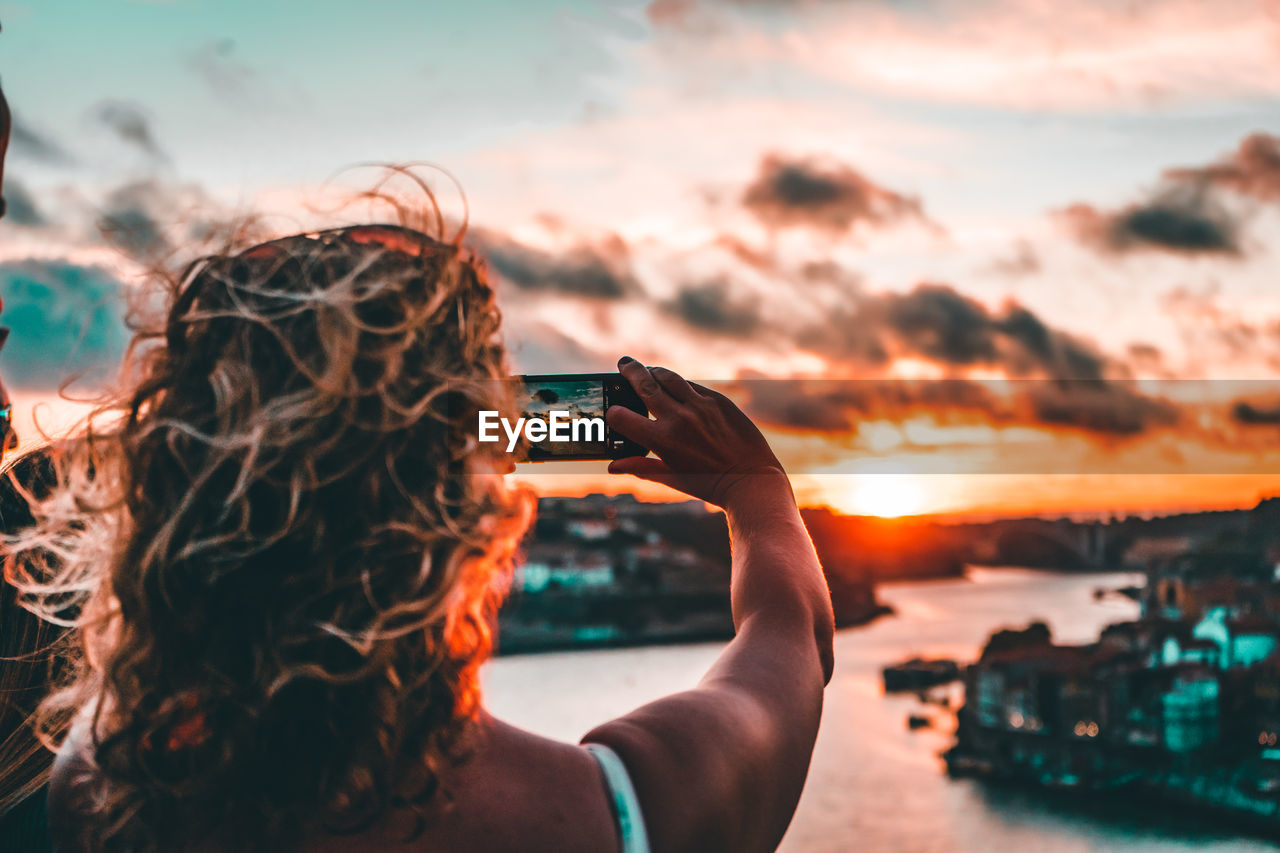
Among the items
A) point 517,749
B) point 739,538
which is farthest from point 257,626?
point 739,538

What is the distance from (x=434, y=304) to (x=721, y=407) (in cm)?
33

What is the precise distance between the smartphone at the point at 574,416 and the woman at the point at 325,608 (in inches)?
9.1

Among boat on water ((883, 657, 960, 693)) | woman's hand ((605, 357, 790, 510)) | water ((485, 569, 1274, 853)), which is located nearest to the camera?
woman's hand ((605, 357, 790, 510))

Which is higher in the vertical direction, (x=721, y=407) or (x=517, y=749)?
(x=721, y=407)

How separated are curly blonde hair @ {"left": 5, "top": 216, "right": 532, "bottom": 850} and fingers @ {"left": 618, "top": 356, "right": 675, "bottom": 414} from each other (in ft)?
0.84

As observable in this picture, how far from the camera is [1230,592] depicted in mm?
28422

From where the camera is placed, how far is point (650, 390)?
87 cm

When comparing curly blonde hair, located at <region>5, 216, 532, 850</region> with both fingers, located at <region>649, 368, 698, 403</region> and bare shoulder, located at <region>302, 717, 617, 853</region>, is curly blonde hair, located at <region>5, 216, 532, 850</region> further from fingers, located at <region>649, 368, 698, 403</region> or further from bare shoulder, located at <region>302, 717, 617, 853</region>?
fingers, located at <region>649, 368, 698, 403</region>

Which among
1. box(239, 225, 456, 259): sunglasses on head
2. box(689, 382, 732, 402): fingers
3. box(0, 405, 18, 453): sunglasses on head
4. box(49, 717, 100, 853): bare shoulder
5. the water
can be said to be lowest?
the water

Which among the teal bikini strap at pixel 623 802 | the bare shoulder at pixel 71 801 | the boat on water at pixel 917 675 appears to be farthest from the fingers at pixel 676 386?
the boat on water at pixel 917 675

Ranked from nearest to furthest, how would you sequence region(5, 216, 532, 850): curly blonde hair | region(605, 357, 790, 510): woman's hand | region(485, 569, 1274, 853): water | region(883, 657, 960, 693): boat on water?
region(5, 216, 532, 850): curly blonde hair
region(605, 357, 790, 510): woman's hand
region(485, 569, 1274, 853): water
region(883, 657, 960, 693): boat on water

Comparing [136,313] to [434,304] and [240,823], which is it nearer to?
[434,304]

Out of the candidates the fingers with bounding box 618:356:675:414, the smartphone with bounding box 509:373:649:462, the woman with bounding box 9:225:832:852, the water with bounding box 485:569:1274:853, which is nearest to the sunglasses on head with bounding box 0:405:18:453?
the woman with bounding box 9:225:832:852

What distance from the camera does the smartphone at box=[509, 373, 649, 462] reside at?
890 millimetres
